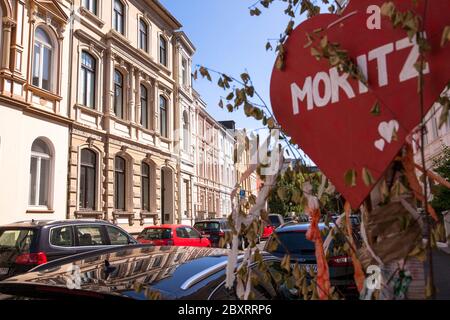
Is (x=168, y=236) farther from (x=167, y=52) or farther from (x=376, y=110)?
(x=167, y=52)

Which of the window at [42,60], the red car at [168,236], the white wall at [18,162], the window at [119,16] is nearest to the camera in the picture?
the white wall at [18,162]

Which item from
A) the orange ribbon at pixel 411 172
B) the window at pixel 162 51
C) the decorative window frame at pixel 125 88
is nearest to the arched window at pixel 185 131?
the window at pixel 162 51

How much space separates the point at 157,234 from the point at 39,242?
22.6 feet

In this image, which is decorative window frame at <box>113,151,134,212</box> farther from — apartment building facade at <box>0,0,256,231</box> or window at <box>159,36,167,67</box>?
window at <box>159,36,167,67</box>

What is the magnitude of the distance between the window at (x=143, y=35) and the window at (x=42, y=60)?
7.54 m

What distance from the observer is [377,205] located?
1527mm

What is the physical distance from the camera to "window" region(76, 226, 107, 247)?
9.11m

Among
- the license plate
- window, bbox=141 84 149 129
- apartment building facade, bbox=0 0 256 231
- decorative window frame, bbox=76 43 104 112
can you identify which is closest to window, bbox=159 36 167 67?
apartment building facade, bbox=0 0 256 231

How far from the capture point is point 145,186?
23.3m

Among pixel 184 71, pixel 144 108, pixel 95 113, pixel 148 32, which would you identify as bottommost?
pixel 95 113

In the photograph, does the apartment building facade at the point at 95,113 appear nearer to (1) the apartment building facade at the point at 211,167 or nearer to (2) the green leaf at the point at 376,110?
(1) the apartment building facade at the point at 211,167

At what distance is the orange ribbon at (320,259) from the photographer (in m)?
1.69

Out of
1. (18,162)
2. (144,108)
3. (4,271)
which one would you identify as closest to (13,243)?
(4,271)

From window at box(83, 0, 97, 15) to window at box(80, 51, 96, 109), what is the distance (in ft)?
6.95
